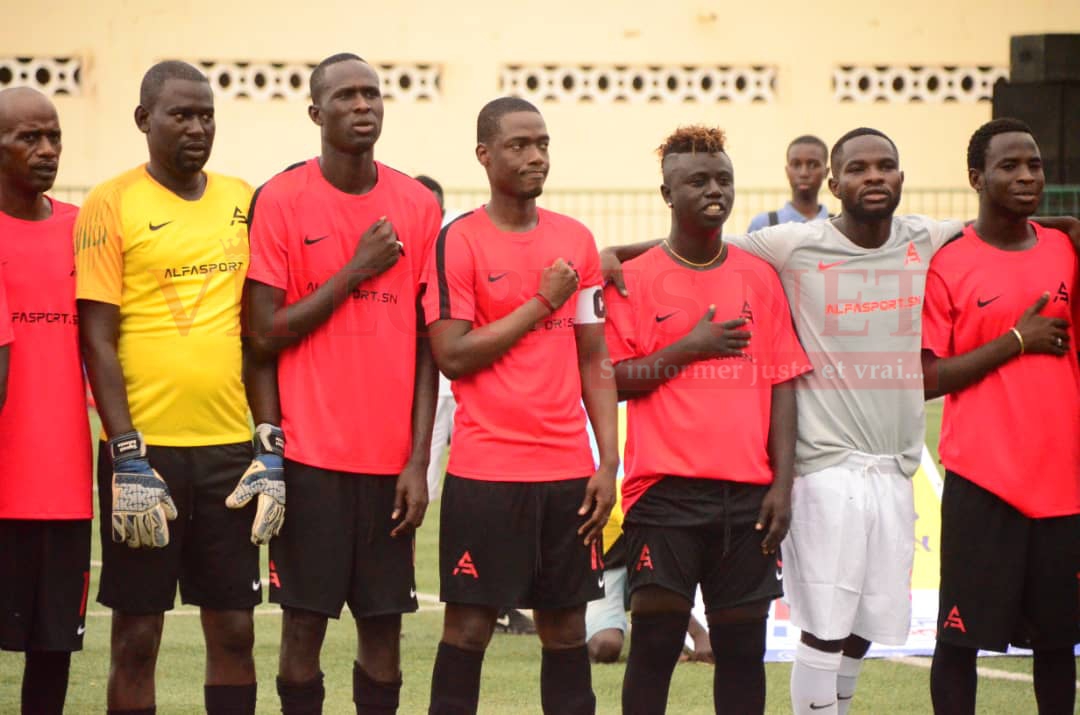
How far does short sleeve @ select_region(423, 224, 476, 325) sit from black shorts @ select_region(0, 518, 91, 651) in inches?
56.3

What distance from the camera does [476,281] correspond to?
5.83 metres

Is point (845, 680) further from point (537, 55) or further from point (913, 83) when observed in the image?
point (913, 83)

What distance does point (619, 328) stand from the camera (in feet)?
20.1

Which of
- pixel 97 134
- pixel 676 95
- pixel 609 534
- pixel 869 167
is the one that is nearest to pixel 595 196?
pixel 676 95

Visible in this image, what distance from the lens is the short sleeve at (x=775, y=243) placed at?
6.27m

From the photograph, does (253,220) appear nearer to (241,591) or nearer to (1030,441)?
(241,591)

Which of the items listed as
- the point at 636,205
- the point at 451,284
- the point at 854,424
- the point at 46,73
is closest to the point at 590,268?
the point at 451,284

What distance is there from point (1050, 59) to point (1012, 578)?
5.27 m

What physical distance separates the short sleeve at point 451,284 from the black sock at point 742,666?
148 cm

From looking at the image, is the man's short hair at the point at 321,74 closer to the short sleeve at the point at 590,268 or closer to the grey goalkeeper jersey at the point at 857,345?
the short sleeve at the point at 590,268

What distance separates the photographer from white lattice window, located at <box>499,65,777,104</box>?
2625cm

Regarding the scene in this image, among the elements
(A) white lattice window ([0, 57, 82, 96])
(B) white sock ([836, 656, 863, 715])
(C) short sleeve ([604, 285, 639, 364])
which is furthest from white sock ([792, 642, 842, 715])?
(A) white lattice window ([0, 57, 82, 96])

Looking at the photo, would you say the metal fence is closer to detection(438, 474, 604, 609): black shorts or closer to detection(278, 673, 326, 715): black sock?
detection(438, 474, 604, 609): black shorts

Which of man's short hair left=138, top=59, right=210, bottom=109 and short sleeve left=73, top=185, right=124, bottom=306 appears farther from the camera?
man's short hair left=138, top=59, right=210, bottom=109
